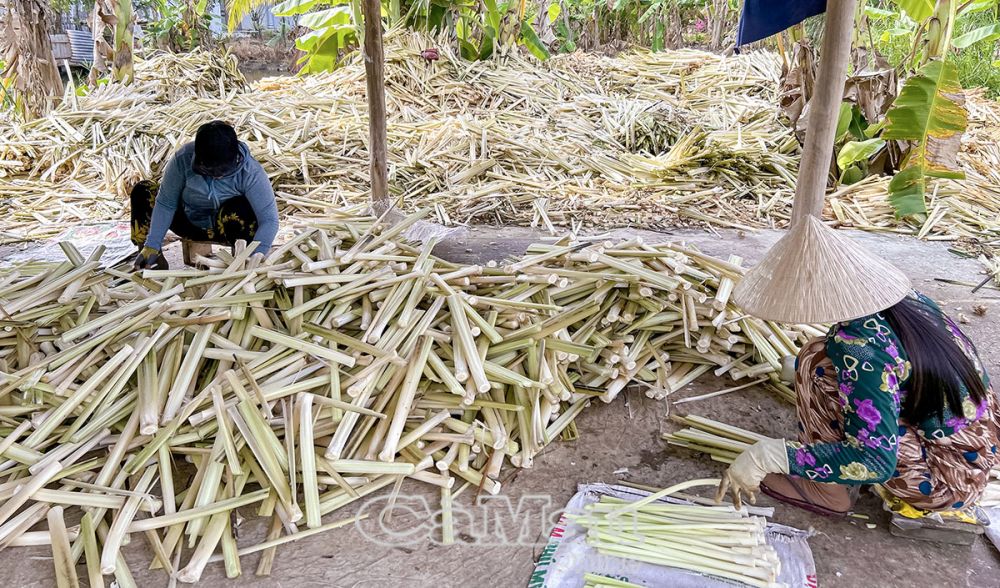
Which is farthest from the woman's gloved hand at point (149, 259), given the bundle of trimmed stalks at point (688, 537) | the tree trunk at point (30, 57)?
the tree trunk at point (30, 57)

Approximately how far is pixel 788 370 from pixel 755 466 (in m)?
0.69

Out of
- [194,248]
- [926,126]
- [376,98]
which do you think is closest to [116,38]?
[376,98]

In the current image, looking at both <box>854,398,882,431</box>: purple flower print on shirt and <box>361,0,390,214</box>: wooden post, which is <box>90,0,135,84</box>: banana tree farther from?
<box>854,398,882,431</box>: purple flower print on shirt

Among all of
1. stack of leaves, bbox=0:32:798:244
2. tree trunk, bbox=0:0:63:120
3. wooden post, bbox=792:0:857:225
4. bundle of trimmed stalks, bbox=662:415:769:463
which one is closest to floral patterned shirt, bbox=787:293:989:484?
bundle of trimmed stalks, bbox=662:415:769:463

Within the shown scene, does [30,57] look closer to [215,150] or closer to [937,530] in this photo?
[215,150]

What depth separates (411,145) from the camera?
6.24m

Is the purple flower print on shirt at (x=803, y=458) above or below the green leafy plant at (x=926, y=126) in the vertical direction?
below

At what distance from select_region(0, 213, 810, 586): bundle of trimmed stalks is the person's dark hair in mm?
613

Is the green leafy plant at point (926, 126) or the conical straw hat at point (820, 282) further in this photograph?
the green leafy plant at point (926, 126)

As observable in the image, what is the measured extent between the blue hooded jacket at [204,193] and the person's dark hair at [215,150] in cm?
9

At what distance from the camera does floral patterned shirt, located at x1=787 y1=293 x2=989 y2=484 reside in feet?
5.13

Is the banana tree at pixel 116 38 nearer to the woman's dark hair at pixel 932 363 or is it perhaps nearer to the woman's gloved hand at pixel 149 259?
the woman's gloved hand at pixel 149 259

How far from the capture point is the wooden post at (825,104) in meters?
2.63

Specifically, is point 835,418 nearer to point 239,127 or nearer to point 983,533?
point 983,533
